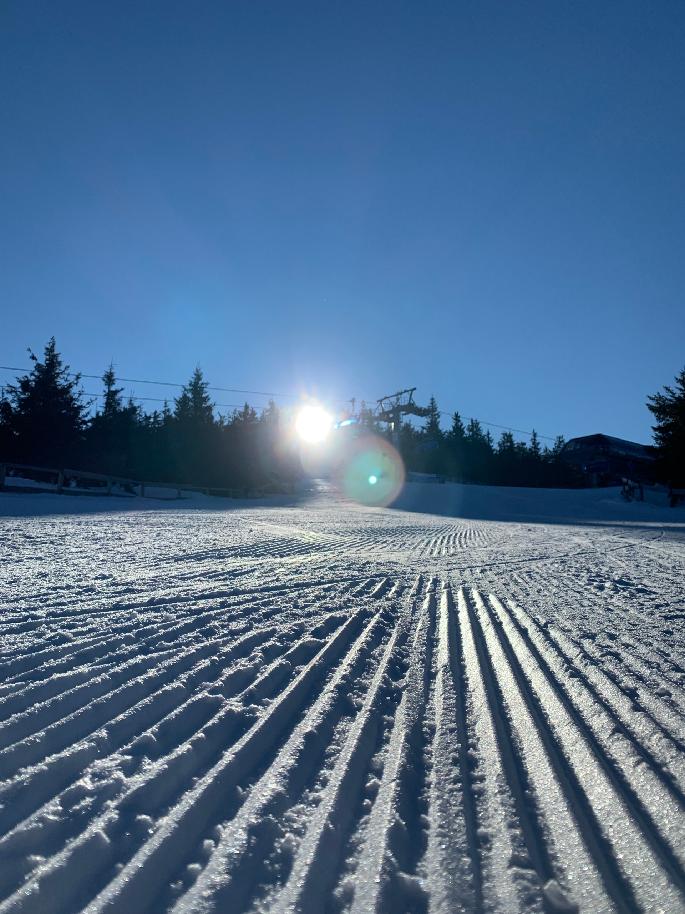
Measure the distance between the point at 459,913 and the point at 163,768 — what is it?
112cm

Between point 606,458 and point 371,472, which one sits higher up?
point 606,458

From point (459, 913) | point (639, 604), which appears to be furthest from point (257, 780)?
point (639, 604)

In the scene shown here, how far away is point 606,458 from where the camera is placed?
1982 inches

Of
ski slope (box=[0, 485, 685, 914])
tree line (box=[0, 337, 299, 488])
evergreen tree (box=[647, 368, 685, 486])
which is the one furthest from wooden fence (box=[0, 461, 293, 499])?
evergreen tree (box=[647, 368, 685, 486])

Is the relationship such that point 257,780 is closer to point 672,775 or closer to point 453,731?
point 453,731

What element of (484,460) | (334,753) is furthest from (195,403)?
(334,753)

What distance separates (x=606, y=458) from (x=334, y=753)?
5440cm

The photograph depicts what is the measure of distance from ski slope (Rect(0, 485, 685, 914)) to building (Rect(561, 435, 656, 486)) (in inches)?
1978

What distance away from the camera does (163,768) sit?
1934mm

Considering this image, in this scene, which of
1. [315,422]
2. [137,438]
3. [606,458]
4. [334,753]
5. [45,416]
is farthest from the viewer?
[315,422]

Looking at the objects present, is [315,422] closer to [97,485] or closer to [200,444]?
[200,444]

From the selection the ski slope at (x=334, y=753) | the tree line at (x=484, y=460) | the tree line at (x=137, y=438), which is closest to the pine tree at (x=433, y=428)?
the tree line at (x=484, y=460)

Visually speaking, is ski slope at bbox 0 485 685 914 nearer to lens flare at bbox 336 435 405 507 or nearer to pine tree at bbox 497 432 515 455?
lens flare at bbox 336 435 405 507

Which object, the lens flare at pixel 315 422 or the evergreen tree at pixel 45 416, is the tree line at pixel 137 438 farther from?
the lens flare at pixel 315 422
